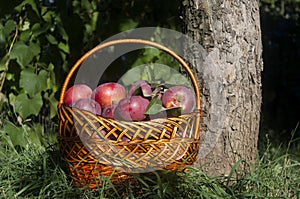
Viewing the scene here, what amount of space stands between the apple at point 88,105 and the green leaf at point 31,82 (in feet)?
3.28

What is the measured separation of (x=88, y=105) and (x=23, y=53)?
3.55ft

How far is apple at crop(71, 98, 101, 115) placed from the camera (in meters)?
1.67

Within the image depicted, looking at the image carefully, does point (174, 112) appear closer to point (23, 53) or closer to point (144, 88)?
point (144, 88)

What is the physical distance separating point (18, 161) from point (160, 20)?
1.39 m

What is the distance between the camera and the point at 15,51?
2631mm

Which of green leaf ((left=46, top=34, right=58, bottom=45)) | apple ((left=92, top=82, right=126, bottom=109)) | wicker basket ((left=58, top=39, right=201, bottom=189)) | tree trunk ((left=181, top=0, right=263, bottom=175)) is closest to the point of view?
wicker basket ((left=58, top=39, right=201, bottom=189))

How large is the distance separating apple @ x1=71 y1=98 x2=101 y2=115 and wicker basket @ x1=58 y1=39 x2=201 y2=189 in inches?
1.9

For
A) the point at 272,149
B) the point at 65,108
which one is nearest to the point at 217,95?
the point at 65,108

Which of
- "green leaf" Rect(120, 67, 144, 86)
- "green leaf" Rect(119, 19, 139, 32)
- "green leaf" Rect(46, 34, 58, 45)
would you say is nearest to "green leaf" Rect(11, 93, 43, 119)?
"green leaf" Rect(46, 34, 58, 45)

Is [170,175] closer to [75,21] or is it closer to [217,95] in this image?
[217,95]

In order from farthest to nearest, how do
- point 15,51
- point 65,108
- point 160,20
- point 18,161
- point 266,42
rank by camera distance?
point 266,42
point 160,20
point 15,51
point 18,161
point 65,108

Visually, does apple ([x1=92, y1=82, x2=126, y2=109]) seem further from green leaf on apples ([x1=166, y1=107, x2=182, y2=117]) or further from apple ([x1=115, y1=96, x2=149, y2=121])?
green leaf on apples ([x1=166, y1=107, x2=182, y2=117])

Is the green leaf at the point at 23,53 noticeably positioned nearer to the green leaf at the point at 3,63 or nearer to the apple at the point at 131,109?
the green leaf at the point at 3,63

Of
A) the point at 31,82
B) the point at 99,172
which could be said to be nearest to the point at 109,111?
the point at 99,172
